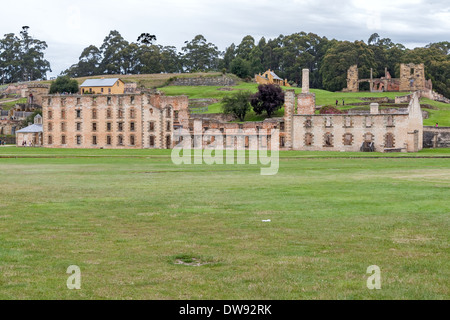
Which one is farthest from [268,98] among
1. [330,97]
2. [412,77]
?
[412,77]

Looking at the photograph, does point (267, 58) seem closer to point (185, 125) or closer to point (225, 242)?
point (185, 125)

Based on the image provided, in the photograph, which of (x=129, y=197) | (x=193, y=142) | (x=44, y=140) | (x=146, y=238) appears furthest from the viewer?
(x=44, y=140)

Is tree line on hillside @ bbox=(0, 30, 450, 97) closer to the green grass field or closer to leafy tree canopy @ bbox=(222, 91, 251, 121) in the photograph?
leafy tree canopy @ bbox=(222, 91, 251, 121)

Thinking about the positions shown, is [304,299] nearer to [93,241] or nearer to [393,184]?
[93,241]

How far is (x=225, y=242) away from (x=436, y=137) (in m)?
65.5

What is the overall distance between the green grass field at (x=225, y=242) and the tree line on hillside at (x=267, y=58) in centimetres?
10943

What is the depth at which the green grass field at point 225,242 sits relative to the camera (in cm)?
A: 872

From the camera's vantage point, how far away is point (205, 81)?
13962cm

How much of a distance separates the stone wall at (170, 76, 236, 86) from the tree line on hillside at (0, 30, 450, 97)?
31.4ft

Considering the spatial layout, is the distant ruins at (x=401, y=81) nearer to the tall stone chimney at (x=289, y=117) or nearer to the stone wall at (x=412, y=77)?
the stone wall at (x=412, y=77)

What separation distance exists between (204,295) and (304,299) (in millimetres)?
1381

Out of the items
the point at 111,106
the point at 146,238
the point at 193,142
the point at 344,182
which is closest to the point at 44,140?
the point at 111,106

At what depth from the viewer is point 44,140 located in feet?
293

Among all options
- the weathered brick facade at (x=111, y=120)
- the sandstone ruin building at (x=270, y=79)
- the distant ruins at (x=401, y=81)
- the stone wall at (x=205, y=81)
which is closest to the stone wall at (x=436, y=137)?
the weathered brick facade at (x=111, y=120)
